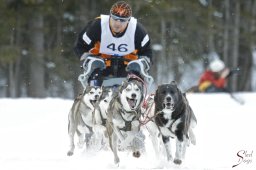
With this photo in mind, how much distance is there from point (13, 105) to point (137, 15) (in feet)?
30.1

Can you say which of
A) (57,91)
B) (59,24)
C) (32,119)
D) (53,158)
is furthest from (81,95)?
(57,91)

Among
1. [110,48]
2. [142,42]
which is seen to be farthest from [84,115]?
[142,42]

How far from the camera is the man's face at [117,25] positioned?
9062 mm

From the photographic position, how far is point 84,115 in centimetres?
930

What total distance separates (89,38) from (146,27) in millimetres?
16160

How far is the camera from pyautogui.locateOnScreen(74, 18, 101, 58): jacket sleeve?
9.27 meters

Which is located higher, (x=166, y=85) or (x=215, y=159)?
(x=166, y=85)

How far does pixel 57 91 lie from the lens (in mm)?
31188

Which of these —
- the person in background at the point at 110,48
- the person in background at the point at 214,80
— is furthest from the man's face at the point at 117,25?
the person in background at the point at 214,80

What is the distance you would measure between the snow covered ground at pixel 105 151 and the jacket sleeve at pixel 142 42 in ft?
4.08

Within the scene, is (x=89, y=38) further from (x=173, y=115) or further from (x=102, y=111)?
(x=173, y=115)

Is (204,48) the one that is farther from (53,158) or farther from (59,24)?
(53,158)

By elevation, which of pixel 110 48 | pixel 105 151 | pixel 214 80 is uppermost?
pixel 110 48

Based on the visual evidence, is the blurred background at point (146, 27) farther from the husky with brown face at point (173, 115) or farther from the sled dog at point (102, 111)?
the husky with brown face at point (173, 115)
